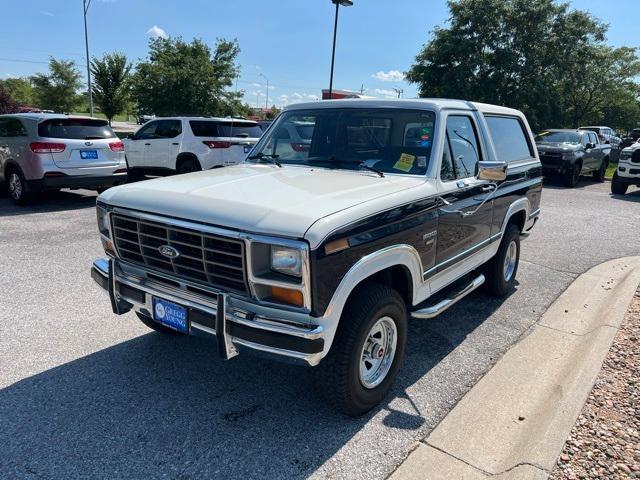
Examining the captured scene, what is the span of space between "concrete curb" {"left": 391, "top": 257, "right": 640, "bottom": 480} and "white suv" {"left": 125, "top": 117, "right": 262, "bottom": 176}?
27.5ft

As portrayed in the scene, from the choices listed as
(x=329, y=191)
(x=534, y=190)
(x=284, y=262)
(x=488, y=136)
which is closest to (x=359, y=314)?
(x=284, y=262)

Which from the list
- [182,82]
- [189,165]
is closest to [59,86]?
[182,82]

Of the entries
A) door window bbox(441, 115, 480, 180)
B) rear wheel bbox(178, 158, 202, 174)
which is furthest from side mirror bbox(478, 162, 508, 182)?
rear wheel bbox(178, 158, 202, 174)

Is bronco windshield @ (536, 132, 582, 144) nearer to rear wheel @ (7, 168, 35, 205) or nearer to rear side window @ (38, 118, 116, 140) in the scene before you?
rear side window @ (38, 118, 116, 140)

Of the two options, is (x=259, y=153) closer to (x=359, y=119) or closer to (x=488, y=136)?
(x=359, y=119)

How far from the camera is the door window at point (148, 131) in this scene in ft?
40.2

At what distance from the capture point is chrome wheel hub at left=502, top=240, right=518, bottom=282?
5.29 m

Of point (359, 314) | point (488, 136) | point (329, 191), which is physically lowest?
point (359, 314)

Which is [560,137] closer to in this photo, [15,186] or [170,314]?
[15,186]

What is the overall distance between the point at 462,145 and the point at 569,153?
13.0 metres

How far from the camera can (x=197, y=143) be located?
11383mm

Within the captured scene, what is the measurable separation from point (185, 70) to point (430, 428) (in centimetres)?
2296

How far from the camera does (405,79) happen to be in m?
29.6

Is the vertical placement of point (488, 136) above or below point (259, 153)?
above
